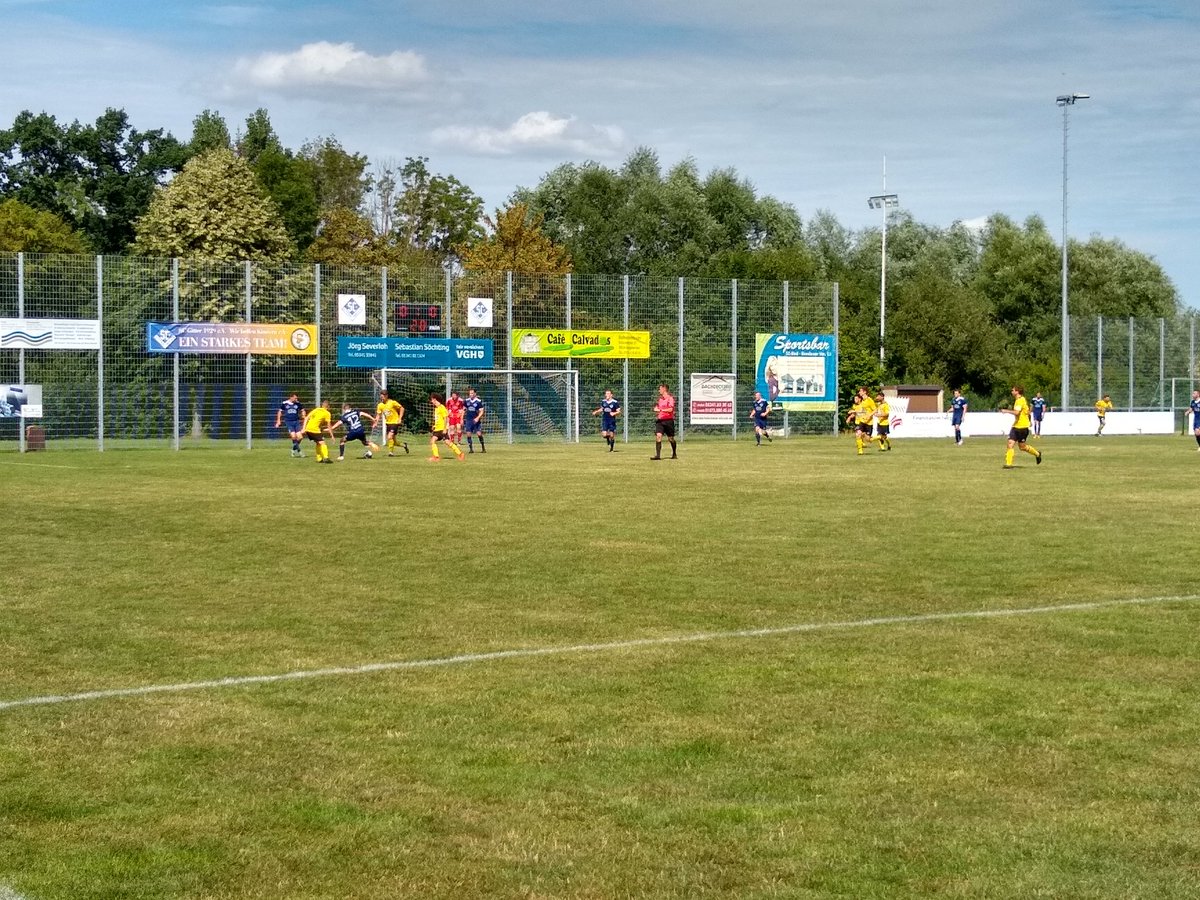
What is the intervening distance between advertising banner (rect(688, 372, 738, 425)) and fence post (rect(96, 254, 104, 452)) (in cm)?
1975

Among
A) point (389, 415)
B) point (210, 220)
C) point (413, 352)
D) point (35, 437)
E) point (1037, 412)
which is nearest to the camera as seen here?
point (389, 415)

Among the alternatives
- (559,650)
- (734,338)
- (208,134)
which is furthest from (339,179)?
(559,650)

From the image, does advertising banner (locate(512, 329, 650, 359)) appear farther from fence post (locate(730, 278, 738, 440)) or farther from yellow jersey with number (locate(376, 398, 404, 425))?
yellow jersey with number (locate(376, 398, 404, 425))

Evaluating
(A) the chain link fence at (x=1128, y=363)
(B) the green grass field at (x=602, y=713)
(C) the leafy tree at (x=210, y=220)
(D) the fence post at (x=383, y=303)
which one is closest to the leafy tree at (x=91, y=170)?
(C) the leafy tree at (x=210, y=220)

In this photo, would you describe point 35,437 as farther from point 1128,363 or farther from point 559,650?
point 1128,363

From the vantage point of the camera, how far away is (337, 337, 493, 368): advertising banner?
47.3m

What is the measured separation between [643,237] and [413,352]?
4935cm

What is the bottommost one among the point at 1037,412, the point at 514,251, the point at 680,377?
the point at 1037,412

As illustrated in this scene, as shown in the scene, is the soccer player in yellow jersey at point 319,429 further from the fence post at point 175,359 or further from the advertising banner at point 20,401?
A: the advertising banner at point 20,401

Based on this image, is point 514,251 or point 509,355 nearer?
point 509,355

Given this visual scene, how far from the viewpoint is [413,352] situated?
158 ft

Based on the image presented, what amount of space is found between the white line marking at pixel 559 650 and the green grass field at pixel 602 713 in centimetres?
5

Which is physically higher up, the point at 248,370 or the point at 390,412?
the point at 248,370

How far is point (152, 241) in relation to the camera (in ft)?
217
